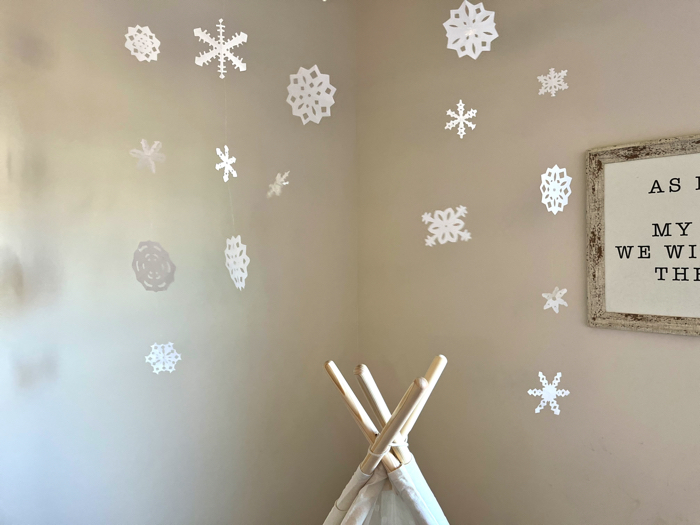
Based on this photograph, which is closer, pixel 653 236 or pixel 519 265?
pixel 653 236

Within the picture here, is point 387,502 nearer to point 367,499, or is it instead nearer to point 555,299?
point 367,499

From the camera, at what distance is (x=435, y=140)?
2047 mm

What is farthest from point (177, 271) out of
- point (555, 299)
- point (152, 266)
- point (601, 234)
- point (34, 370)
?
point (601, 234)

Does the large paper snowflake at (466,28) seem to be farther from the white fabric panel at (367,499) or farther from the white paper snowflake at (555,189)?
the white fabric panel at (367,499)

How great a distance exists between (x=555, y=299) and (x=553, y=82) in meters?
0.71

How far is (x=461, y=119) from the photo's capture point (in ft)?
6.41

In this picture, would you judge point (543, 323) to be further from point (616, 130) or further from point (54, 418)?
point (54, 418)

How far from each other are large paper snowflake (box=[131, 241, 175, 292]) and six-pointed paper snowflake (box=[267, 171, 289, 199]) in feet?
1.57

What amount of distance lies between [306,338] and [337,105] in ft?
3.30

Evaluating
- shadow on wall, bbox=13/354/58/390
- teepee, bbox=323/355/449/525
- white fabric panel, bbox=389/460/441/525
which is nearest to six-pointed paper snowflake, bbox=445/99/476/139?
teepee, bbox=323/355/449/525

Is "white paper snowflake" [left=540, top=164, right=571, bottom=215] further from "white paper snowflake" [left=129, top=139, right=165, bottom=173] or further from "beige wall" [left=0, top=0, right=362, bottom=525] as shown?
"white paper snowflake" [left=129, top=139, right=165, bottom=173]

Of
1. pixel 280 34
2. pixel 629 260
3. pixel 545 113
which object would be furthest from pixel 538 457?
pixel 280 34

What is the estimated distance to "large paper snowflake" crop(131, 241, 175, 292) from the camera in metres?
1.68

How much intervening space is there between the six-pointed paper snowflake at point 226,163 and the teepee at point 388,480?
0.94 m
